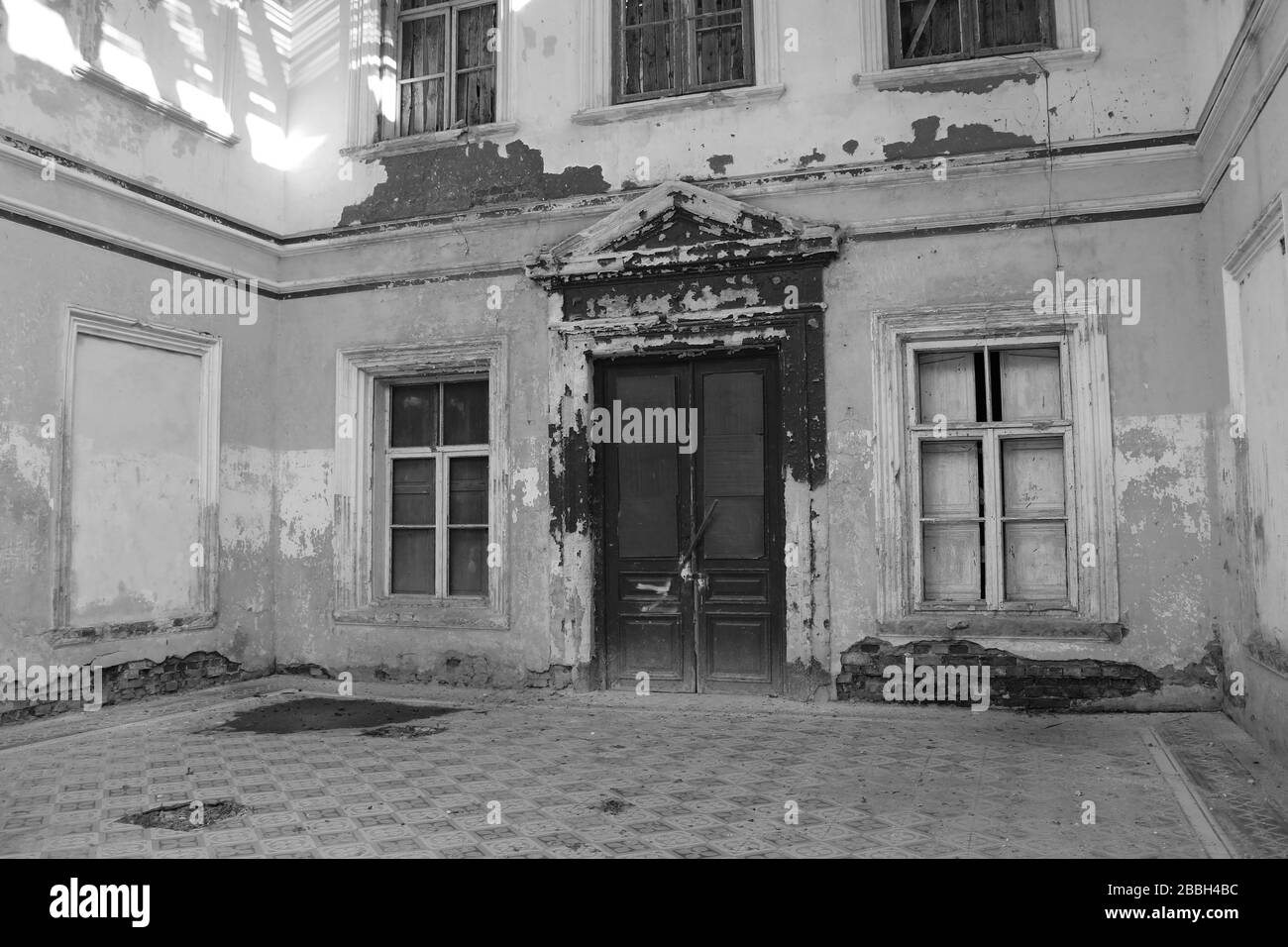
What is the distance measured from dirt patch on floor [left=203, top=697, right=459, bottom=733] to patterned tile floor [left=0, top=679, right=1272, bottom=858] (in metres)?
0.10

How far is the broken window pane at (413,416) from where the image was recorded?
303 inches

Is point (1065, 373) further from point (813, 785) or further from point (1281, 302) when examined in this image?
point (813, 785)

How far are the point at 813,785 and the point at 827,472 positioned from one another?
2536mm

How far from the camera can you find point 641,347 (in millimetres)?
6883

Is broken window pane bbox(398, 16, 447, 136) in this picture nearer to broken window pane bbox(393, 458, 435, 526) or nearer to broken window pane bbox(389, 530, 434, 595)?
broken window pane bbox(393, 458, 435, 526)

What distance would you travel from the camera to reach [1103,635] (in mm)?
5895

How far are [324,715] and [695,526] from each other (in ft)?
9.10

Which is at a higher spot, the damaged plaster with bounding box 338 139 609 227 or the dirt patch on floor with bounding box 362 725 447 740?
the damaged plaster with bounding box 338 139 609 227

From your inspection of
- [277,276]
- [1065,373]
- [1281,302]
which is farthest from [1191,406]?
[277,276]

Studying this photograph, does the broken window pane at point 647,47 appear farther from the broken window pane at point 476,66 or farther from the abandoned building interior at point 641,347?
the broken window pane at point 476,66

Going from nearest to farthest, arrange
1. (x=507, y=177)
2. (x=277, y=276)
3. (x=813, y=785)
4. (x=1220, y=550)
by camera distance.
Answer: (x=813, y=785), (x=1220, y=550), (x=507, y=177), (x=277, y=276)

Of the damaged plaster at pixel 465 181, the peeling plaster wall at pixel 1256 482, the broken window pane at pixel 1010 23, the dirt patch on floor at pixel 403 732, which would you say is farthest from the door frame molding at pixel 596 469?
Answer: the peeling plaster wall at pixel 1256 482

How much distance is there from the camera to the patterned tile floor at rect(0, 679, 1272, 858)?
3605mm

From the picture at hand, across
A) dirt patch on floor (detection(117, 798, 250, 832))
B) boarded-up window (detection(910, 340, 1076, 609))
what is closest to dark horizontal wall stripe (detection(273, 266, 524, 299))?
boarded-up window (detection(910, 340, 1076, 609))
